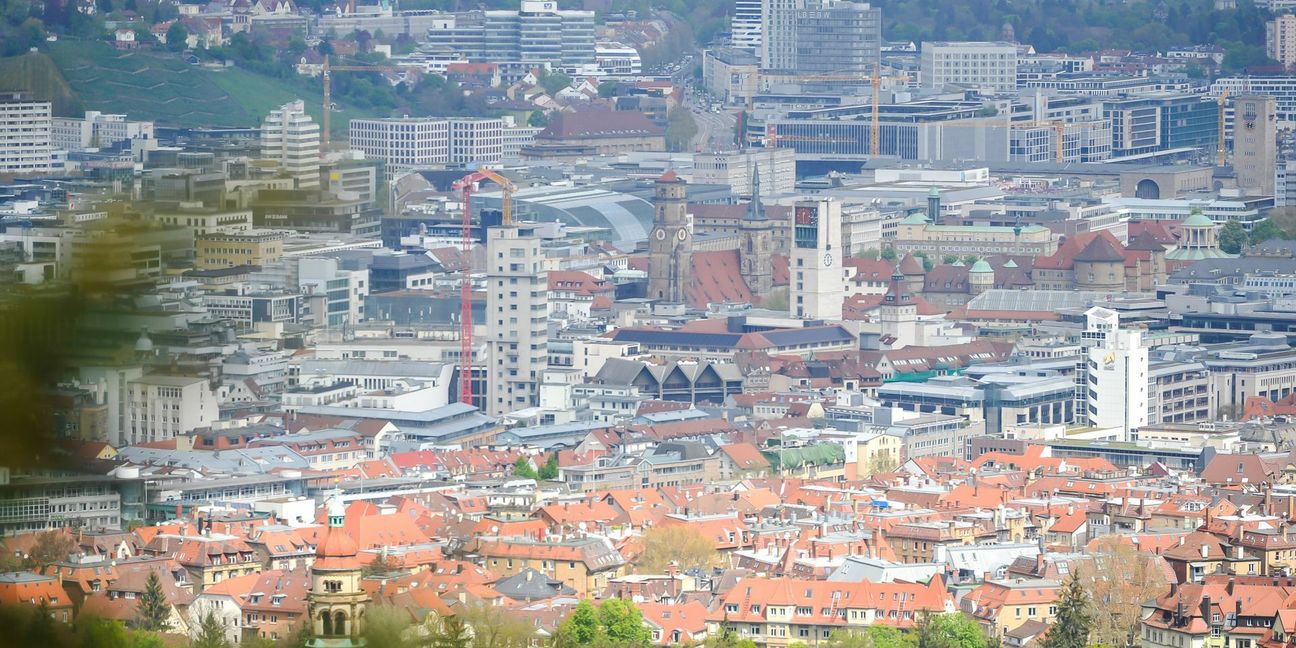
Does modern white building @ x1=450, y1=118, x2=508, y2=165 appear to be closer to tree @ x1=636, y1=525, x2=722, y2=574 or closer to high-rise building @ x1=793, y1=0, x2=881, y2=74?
high-rise building @ x1=793, y1=0, x2=881, y2=74

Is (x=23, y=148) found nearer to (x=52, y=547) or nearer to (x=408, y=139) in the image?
(x=408, y=139)

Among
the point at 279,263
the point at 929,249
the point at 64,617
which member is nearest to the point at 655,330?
Answer: the point at 279,263

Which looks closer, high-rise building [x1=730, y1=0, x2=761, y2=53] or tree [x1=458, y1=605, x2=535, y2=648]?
tree [x1=458, y1=605, x2=535, y2=648]

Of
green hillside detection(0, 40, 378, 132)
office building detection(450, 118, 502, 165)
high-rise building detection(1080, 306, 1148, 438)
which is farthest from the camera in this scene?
office building detection(450, 118, 502, 165)

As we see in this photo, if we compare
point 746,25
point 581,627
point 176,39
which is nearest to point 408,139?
point 176,39

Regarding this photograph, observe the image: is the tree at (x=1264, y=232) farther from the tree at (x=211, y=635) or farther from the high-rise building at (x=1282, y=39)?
the tree at (x=211, y=635)

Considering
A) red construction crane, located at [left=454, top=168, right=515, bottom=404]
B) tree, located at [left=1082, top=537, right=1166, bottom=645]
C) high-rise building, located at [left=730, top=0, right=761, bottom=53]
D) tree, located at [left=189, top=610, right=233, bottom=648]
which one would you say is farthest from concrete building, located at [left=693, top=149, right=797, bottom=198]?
tree, located at [left=189, top=610, right=233, bottom=648]

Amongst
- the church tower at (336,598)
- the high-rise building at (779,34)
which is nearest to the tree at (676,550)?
the church tower at (336,598)

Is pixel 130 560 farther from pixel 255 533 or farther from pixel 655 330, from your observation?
pixel 655 330
